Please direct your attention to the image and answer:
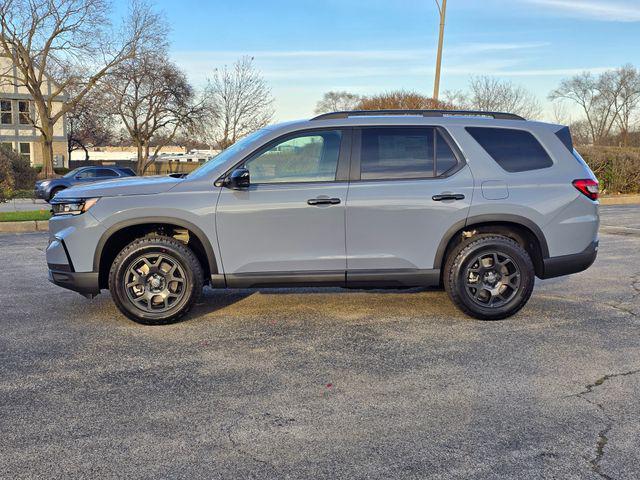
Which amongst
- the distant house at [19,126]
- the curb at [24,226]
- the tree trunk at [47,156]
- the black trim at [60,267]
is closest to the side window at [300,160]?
the black trim at [60,267]

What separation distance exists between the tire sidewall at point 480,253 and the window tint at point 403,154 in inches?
30.4

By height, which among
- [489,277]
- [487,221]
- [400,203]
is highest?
[400,203]

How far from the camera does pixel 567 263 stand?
18.4 feet

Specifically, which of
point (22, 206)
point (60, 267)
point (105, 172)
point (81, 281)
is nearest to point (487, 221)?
point (81, 281)

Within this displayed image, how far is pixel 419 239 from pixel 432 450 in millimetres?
2657

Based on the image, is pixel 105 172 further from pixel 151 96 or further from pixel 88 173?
pixel 151 96

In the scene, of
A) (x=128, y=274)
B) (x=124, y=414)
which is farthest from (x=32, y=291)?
(x=124, y=414)

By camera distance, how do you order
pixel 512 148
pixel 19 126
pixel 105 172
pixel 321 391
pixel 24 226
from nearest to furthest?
pixel 321 391 → pixel 512 148 → pixel 24 226 → pixel 105 172 → pixel 19 126

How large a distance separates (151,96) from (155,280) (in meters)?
36.2

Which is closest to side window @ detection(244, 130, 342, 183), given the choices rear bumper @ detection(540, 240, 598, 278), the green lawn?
rear bumper @ detection(540, 240, 598, 278)

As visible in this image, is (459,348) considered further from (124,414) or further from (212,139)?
(212,139)

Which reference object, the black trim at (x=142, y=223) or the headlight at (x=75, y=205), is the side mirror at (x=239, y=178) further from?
the headlight at (x=75, y=205)

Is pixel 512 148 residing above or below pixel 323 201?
above

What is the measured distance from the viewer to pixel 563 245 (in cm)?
560
